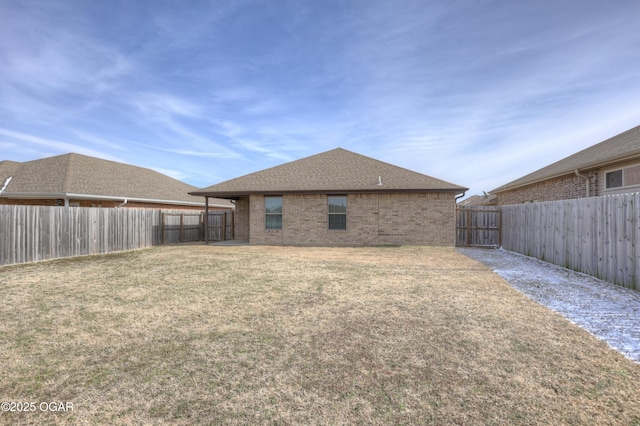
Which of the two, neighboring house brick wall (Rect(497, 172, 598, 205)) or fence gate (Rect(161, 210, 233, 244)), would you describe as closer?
neighboring house brick wall (Rect(497, 172, 598, 205))

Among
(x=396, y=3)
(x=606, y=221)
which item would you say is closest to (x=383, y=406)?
(x=606, y=221)

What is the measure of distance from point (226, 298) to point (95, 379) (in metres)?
2.99

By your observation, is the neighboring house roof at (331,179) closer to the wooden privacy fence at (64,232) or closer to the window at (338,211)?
the window at (338,211)

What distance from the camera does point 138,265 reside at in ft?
33.8

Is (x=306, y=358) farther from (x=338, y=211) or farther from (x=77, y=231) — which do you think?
(x=77, y=231)

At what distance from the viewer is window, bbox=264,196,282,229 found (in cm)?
1633

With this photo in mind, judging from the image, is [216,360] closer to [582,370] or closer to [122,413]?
[122,413]

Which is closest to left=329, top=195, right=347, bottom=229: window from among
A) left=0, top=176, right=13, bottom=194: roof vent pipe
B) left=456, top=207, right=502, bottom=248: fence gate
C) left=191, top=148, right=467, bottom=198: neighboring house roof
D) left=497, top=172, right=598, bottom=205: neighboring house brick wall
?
left=191, top=148, right=467, bottom=198: neighboring house roof

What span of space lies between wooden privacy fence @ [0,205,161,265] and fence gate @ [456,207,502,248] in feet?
55.5

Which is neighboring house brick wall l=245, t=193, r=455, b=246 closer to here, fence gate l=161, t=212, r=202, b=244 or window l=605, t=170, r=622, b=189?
fence gate l=161, t=212, r=202, b=244

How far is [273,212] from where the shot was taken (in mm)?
16391

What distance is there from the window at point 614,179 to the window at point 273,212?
14416mm

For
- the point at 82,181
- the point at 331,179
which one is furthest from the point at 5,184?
the point at 331,179

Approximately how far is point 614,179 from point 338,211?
11.4m
